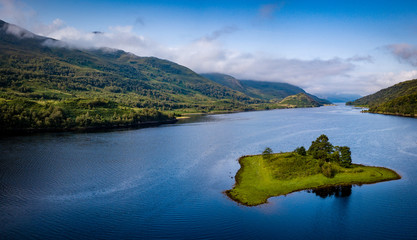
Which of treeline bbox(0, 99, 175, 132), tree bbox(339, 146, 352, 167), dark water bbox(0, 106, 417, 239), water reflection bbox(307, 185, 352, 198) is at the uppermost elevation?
treeline bbox(0, 99, 175, 132)

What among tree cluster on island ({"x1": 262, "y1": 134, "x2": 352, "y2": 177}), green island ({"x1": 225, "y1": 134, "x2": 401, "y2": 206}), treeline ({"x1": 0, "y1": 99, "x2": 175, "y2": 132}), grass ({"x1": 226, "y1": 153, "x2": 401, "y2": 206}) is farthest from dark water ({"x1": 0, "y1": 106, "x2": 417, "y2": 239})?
treeline ({"x1": 0, "y1": 99, "x2": 175, "y2": 132})

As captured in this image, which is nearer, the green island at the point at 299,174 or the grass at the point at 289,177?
the grass at the point at 289,177

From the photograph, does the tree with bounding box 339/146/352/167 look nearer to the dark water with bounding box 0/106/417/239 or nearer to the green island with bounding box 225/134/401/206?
the green island with bounding box 225/134/401/206

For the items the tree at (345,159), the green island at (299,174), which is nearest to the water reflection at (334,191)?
the green island at (299,174)

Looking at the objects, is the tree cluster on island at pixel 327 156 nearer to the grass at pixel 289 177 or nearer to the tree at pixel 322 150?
the tree at pixel 322 150

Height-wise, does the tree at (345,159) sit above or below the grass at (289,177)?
above

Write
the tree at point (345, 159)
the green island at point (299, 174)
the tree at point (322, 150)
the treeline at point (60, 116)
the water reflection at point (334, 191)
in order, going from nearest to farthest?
the water reflection at point (334, 191) < the green island at point (299, 174) < the tree at point (345, 159) < the tree at point (322, 150) < the treeline at point (60, 116)
